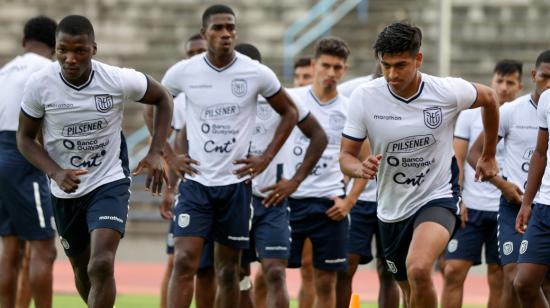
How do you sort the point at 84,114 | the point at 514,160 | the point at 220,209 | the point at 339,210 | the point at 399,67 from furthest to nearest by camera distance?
the point at 339,210, the point at 514,160, the point at 220,209, the point at 84,114, the point at 399,67

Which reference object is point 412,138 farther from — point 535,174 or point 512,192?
point 512,192

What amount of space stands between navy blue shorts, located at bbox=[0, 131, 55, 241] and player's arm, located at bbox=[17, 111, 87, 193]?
1.90 metres

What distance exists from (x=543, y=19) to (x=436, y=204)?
14.0 m

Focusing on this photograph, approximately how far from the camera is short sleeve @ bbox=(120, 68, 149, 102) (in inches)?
355

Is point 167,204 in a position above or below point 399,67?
below

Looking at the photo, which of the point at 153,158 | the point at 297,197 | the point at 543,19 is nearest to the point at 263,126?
the point at 297,197

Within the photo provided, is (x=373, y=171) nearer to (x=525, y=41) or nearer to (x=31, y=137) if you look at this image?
(x=31, y=137)

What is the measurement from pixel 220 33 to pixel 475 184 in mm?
3417

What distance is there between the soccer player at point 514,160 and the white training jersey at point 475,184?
35.0 inches

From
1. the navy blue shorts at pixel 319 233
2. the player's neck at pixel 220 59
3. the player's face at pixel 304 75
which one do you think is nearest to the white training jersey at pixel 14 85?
the player's neck at pixel 220 59

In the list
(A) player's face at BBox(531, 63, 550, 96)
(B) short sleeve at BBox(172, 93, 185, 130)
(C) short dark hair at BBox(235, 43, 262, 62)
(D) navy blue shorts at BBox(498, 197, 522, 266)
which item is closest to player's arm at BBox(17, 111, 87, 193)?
(B) short sleeve at BBox(172, 93, 185, 130)

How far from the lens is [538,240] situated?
29.1 ft

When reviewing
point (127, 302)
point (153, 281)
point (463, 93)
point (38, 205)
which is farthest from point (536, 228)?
point (153, 281)

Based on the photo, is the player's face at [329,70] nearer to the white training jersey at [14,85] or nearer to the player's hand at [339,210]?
the player's hand at [339,210]
